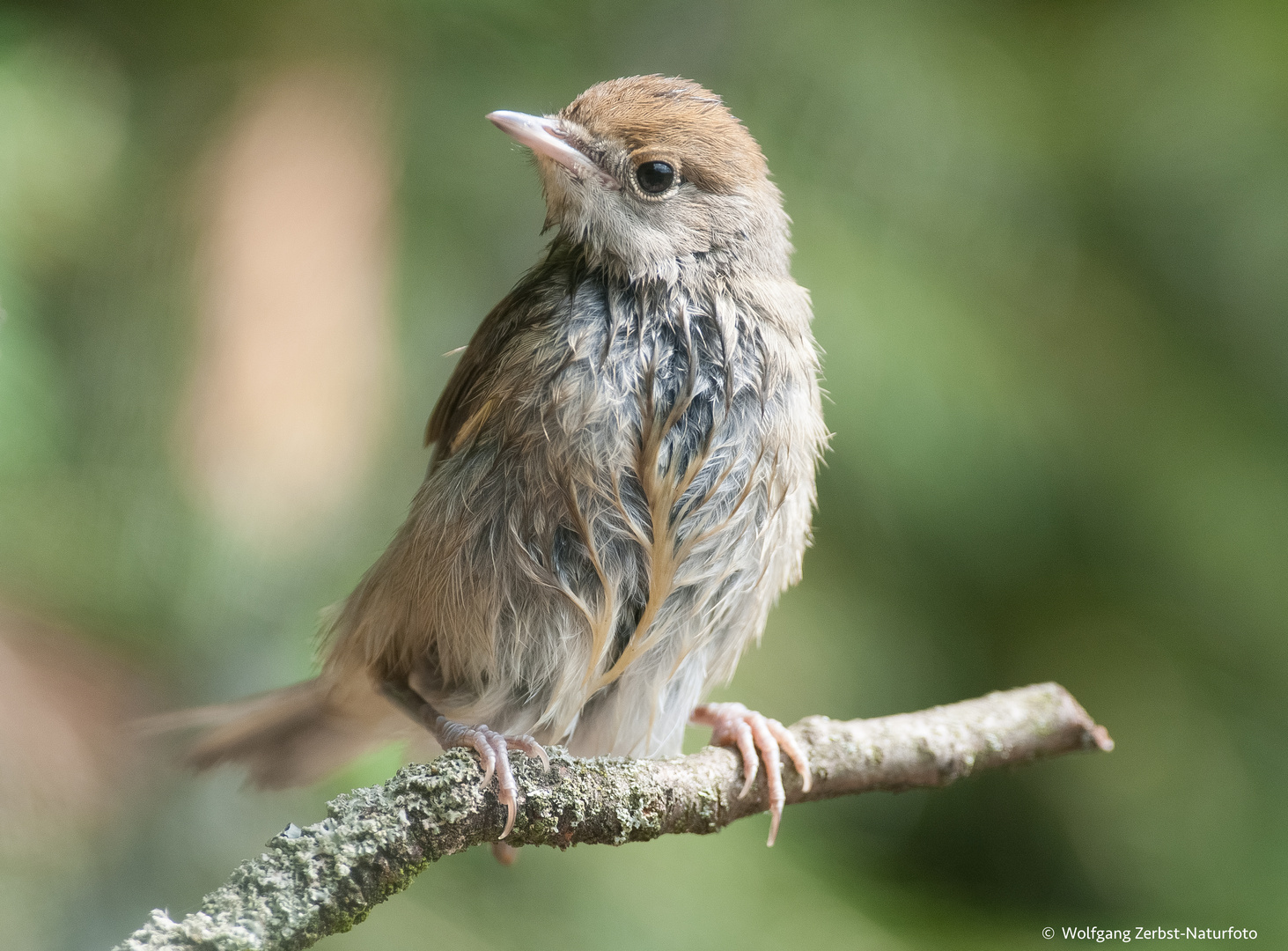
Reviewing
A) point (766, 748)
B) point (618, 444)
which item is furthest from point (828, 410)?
point (618, 444)

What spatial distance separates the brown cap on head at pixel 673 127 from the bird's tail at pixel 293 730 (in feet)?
3.68

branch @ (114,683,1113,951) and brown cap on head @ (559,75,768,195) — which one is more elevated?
brown cap on head @ (559,75,768,195)

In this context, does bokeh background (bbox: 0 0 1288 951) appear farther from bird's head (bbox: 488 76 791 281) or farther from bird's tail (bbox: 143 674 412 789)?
bird's head (bbox: 488 76 791 281)

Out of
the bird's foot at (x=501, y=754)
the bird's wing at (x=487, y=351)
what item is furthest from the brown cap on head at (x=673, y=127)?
the bird's foot at (x=501, y=754)

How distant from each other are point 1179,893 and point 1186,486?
3.62 ft

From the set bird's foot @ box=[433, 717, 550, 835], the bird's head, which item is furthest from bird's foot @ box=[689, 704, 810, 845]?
the bird's head

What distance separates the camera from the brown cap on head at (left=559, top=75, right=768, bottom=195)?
1529 millimetres

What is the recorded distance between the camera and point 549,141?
1.50 metres

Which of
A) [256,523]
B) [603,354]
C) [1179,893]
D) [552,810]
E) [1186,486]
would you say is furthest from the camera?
[1186,486]

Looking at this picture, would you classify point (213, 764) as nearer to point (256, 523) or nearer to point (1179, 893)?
point (256, 523)

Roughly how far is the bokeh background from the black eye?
0.31 meters

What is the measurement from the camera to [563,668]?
1579mm

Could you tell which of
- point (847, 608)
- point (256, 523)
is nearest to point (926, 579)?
point (847, 608)

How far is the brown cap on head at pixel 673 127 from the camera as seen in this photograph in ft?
5.02
